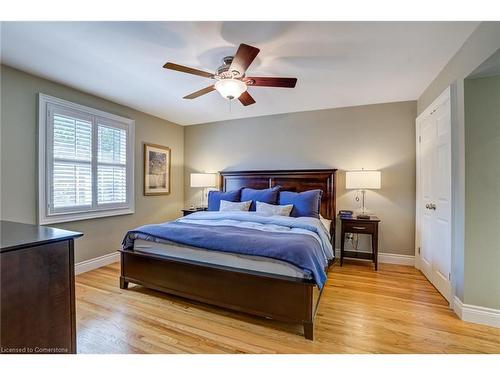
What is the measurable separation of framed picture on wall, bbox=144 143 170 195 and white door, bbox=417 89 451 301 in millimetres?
4168

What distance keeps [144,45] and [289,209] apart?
2518 millimetres

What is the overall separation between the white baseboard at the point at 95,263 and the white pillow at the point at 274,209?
92.3 inches

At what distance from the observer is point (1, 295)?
1083 mm

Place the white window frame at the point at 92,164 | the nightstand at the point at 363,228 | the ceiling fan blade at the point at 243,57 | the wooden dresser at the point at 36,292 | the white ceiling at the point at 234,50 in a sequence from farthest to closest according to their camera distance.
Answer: the nightstand at the point at 363,228, the white window frame at the point at 92,164, the white ceiling at the point at 234,50, the ceiling fan blade at the point at 243,57, the wooden dresser at the point at 36,292

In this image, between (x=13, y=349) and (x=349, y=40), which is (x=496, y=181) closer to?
(x=349, y=40)

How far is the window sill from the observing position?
2.85m

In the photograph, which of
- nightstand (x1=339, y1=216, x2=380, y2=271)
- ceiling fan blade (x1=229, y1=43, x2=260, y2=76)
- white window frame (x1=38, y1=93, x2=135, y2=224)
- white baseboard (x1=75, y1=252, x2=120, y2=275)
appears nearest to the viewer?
ceiling fan blade (x1=229, y1=43, x2=260, y2=76)

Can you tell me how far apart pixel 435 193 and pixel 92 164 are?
439cm

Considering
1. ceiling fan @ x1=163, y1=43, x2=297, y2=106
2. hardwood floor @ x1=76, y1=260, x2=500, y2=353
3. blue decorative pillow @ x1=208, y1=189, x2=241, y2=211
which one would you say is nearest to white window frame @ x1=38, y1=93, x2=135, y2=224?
hardwood floor @ x1=76, y1=260, x2=500, y2=353

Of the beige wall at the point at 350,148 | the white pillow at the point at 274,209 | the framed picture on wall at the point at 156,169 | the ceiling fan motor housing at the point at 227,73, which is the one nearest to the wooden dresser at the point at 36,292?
the ceiling fan motor housing at the point at 227,73

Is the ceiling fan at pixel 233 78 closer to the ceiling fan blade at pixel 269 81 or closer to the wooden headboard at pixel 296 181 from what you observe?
the ceiling fan blade at pixel 269 81

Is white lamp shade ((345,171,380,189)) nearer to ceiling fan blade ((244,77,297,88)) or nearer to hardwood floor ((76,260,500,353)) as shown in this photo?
hardwood floor ((76,260,500,353))

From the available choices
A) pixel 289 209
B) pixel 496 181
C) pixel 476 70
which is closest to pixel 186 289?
pixel 289 209

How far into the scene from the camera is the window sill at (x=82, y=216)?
2.85 m
